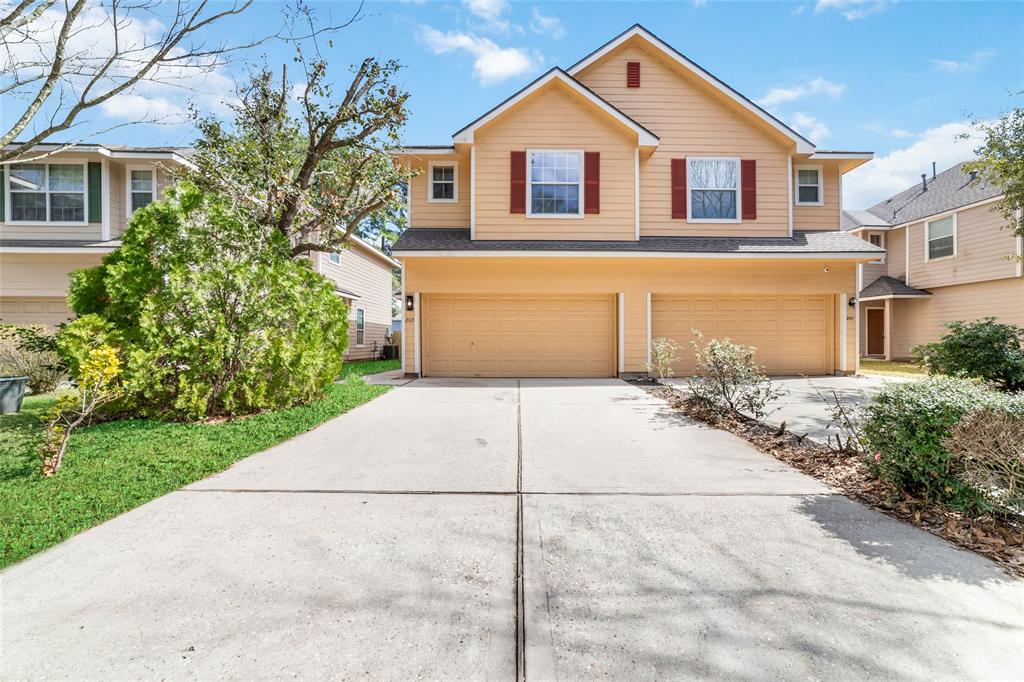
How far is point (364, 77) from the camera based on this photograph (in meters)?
8.05

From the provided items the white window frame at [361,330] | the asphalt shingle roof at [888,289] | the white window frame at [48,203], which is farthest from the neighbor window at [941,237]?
the white window frame at [48,203]

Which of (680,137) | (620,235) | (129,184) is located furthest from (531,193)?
(129,184)

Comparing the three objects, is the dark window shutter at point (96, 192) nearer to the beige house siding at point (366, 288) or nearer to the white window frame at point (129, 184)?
the white window frame at point (129, 184)

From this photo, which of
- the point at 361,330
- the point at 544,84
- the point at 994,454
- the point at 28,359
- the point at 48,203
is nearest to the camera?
the point at 994,454

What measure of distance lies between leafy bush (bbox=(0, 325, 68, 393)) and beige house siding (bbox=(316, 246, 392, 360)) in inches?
268

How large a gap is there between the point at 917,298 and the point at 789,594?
19.8 m

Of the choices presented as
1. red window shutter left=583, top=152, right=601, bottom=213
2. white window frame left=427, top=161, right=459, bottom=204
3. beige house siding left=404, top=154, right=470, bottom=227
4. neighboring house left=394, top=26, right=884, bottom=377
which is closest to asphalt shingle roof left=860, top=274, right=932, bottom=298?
neighboring house left=394, top=26, right=884, bottom=377

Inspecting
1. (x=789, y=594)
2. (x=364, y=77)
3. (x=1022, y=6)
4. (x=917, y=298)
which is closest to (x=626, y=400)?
(x=789, y=594)

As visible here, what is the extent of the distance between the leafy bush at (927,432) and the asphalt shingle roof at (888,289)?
16.2 meters

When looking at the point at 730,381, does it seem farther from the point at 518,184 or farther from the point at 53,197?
the point at 53,197

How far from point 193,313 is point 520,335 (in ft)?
22.7

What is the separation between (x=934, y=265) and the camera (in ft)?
51.8

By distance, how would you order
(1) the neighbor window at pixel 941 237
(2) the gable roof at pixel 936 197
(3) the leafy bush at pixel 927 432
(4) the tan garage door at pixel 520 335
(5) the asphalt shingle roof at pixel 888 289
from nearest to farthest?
(3) the leafy bush at pixel 927 432, (4) the tan garage door at pixel 520 335, (2) the gable roof at pixel 936 197, (1) the neighbor window at pixel 941 237, (5) the asphalt shingle roof at pixel 888 289

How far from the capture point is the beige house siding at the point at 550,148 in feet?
35.7
